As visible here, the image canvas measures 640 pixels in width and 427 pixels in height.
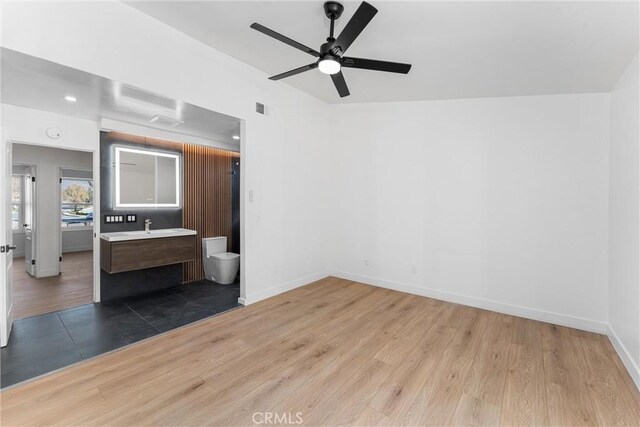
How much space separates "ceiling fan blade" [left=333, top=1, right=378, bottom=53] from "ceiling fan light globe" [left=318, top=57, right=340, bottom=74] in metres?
0.10

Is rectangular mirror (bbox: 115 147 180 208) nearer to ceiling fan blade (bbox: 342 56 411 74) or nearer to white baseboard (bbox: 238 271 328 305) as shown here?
white baseboard (bbox: 238 271 328 305)

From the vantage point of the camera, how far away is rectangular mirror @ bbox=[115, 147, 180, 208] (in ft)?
13.4

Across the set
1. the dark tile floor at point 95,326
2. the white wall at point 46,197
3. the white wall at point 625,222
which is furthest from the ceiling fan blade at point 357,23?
the white wall at point 46,197

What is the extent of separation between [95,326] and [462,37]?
4.58m

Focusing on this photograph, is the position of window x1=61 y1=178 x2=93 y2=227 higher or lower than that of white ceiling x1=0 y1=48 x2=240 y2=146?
lower

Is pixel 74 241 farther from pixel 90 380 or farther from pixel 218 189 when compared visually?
pixel 90 380

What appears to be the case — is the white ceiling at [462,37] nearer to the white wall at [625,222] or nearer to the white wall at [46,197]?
the white wall at [625,222]

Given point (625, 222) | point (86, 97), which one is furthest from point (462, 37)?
point (86, 97)

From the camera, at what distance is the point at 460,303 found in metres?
3.85

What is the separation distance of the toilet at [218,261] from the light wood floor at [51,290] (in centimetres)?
159

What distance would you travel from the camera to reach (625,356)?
244cm

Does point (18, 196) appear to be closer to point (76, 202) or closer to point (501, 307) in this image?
point (76, 202)

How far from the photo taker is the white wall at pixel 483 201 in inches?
124

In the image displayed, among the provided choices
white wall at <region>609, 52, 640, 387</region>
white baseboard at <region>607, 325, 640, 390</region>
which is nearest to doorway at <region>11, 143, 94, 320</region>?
white baseboard at <region>607, 325, 640, 390</region>
